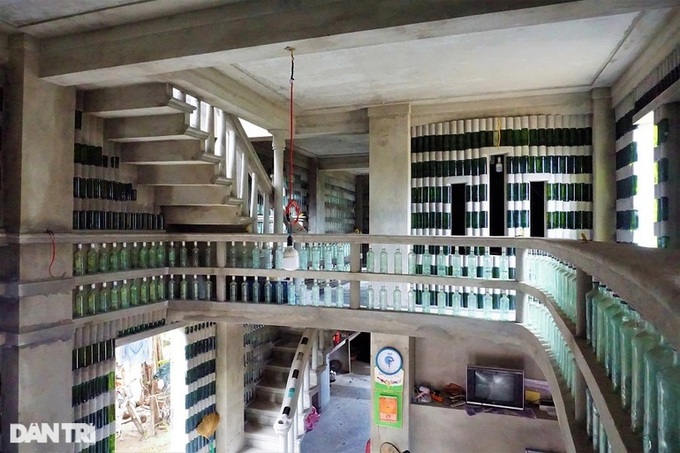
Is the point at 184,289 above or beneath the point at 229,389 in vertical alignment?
above

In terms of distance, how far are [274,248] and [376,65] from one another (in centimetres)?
220

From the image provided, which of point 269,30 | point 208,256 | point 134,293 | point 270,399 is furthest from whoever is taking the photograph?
point 270,399

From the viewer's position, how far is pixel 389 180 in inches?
220

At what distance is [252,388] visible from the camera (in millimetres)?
6668

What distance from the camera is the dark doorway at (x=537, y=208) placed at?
5.35 meters

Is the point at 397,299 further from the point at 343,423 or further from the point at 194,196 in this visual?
the point at 343,423

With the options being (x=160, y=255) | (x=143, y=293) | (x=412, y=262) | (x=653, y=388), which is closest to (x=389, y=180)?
(x=412, y=262)

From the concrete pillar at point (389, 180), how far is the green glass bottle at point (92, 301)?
3.14m

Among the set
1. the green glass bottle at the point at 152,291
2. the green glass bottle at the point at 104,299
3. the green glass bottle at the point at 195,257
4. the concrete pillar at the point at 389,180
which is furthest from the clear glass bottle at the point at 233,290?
the concrete pillar at the point at 389,180

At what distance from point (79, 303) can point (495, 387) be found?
458cm

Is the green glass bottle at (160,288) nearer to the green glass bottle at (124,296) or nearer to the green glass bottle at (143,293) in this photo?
the green glass bottle at (143,293)

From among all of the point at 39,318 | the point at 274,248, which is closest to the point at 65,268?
the point at 39,318

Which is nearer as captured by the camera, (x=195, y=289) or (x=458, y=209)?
(x=195, y=289)

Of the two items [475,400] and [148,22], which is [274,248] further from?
[475,400]
